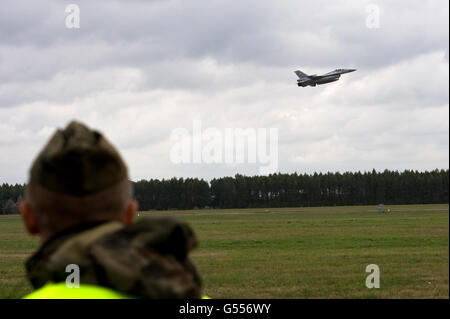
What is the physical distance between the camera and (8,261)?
27.9m

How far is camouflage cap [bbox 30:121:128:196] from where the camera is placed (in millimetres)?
2037

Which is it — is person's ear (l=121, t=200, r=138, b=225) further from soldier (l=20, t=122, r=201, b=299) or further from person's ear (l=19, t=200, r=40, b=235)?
person's ear (l=19, t=200, r=40, b=235)

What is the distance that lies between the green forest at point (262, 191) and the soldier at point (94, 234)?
129628 millimetres

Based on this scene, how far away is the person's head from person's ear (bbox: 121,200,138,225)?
0.10 m

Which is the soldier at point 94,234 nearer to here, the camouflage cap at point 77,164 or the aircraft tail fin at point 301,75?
the camouflage cap at point 77,164

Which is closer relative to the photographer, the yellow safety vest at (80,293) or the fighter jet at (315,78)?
the yellow safety vest at (80,293)

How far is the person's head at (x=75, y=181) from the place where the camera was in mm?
2045

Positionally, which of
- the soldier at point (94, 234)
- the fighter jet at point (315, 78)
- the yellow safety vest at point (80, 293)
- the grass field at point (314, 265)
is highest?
the fighter jet at point (315, 78)

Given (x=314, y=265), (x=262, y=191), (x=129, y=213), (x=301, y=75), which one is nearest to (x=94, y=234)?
(x=129, y=213)

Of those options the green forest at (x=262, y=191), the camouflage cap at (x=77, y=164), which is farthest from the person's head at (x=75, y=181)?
the green forest at (x=262, y=191)

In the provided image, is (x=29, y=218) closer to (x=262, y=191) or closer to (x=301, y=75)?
(x=301, y=75)

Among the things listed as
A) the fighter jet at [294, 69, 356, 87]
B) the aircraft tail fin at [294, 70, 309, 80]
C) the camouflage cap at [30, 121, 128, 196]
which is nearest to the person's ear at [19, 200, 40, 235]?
the camouflage cap at [30, 121, 128, 196]

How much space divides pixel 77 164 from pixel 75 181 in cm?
6
